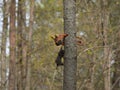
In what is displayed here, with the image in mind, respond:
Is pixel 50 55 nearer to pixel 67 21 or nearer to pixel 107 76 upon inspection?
pixel 107 76

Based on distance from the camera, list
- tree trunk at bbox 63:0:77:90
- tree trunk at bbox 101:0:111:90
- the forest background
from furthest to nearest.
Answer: the forest background < tree trunk at bbox 101:0:111:90 < tree trunk at bbox 63:0:77:90

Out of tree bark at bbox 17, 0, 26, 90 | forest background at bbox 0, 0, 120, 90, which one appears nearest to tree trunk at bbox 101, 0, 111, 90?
forest background at bbox 0, 0, 120, 90

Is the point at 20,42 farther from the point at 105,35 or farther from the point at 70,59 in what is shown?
the point at 70,59

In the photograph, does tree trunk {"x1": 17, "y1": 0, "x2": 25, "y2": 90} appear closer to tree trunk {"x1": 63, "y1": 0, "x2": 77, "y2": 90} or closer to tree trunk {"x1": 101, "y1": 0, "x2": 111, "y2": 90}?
tree trunk {"x1": 101, "y1": 0, "x2": 111, "y2": 90}

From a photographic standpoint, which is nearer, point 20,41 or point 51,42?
point 51,42

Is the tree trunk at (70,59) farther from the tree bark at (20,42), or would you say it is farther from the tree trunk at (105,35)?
the tree bark at (20,42)

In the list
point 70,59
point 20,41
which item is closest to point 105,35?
point 70,59

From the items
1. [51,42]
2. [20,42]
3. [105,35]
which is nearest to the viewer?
[105,35]

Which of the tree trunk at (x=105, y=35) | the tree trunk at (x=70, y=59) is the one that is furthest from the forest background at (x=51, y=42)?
the tree trunk at (x=70, y=59)

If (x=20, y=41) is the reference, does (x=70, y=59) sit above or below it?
above

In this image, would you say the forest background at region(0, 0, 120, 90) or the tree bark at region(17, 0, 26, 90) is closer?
the forest background at region(0, 0, 120, 90)

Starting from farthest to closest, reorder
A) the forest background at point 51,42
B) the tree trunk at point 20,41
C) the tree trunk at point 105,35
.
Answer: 1. the tree trunk at point 20,41
2. the forest background at point 51,42
3. the tree trunk at point 105,35

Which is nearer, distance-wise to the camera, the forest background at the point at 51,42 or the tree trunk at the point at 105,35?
the tree trunk at the point at 105,35

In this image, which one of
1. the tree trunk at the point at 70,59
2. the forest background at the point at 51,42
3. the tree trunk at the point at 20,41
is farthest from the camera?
the tree trunk at the point at 20,41
